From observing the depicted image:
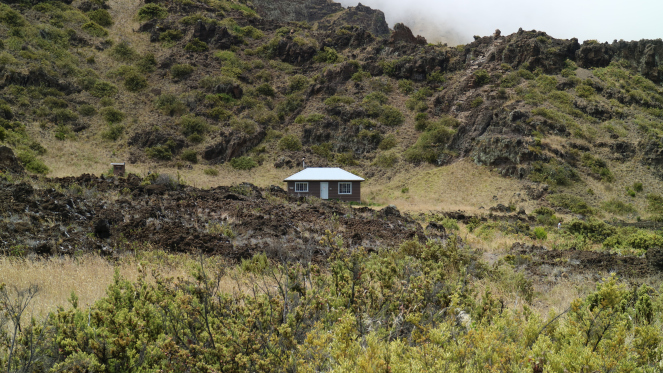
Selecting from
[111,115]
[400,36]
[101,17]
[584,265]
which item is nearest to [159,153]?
[111,115]

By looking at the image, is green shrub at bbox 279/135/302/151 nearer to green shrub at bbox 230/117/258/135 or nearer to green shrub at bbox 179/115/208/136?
green shrub at bbox 230/117/258/135

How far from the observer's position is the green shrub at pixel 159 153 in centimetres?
3772

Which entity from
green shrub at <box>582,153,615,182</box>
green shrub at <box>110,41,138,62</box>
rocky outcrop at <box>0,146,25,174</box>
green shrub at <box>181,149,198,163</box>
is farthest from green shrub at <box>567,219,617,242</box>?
green shrub at <box>110,41,138,62</box>

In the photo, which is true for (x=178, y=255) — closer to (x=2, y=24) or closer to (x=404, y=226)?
(x=404, y=226)

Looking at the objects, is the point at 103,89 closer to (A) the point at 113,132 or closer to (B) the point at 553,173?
(A) the point at 113,132

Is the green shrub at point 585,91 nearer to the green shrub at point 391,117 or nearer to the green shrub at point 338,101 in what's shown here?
the green shrub at point 391,117

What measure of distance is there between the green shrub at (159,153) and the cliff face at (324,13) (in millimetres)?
67898

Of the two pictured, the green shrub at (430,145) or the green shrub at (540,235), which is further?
the green shrub at (430,145)

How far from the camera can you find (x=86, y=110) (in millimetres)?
39844

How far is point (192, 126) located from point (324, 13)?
77276mm

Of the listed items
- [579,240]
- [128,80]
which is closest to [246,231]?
[579,240]

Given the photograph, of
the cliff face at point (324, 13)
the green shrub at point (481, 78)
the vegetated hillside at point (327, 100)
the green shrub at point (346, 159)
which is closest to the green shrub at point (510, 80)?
the vegetated hillside at point (327, 100)

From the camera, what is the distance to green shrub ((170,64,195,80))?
4831 centimetres

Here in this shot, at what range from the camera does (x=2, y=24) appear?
4309cm
